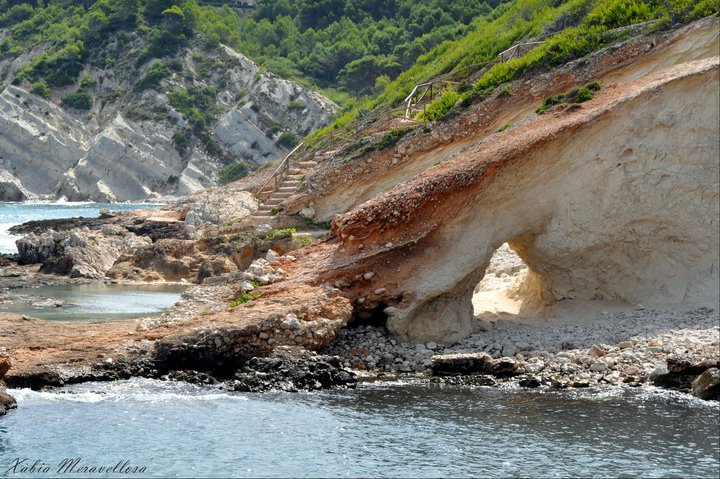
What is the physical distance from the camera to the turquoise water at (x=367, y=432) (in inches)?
561

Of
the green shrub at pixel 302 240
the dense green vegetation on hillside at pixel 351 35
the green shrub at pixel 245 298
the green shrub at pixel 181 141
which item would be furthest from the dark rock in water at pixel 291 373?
the green shrub at pixel 181 141

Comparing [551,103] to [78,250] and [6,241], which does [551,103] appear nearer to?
[78,250]

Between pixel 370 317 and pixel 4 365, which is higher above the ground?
pixel 370 317

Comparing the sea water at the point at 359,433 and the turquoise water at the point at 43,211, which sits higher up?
the sea water at the point at 359,433

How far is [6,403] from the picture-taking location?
1691cm

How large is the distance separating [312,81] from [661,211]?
3533 inches

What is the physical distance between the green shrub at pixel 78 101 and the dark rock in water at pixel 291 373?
82992 mm

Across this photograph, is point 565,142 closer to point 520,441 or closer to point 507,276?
point 507,276

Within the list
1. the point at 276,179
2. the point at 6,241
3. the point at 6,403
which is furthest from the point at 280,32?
the point at 6,403

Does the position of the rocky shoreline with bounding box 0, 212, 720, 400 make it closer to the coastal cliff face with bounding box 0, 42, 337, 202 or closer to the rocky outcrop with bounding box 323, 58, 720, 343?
the rocky outcrop with bounding box 323, 58, 720, 343

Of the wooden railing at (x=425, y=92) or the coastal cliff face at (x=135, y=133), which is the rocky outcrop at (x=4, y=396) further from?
the coastal cliff face at (x=135, y=133)

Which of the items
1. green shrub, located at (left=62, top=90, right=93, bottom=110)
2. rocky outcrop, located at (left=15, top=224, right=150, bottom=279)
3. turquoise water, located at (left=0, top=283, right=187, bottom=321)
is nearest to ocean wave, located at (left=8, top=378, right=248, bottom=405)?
turquoise water, located at (left=0, top=283, right=187, bottom=321)

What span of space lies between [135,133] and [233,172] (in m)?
10.4

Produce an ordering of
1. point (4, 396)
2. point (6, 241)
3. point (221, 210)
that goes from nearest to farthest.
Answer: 1. point (4, 396)
2. point (221, 210)
3. point (6, 241)
